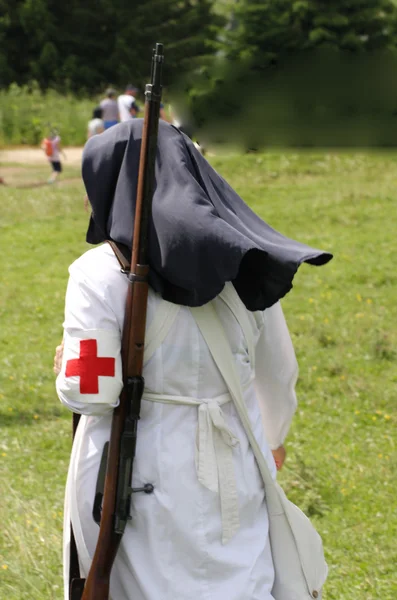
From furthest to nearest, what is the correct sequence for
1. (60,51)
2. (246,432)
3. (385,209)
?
(60,51) < (385,209) < (246,432)

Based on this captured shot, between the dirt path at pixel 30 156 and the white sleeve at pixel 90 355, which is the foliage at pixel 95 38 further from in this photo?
the white sleeve at pixel 90 355

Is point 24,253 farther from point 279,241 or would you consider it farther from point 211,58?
point 211,58

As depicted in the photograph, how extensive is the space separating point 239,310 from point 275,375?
0.41m

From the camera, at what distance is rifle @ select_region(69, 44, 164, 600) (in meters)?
2.49

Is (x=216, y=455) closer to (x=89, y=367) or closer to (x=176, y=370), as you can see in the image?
(x=176, y=370)

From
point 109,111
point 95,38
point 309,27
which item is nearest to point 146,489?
point 109,111

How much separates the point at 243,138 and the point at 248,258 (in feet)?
61.9

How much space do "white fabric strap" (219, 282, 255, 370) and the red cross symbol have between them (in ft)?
1.40

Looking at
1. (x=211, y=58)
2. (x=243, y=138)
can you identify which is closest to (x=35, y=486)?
(x=243, y=138)

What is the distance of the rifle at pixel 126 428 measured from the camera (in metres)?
2.49

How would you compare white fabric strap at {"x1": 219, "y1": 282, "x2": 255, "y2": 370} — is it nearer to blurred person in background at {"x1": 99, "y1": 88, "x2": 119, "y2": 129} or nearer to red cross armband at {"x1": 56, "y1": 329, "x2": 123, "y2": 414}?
red cross armband at {"x1": 56, "y1": 329, "x2": 123, "y2": 414}

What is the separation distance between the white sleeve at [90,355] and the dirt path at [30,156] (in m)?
18.6

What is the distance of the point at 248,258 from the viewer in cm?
264

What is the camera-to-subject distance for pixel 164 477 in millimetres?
2578
